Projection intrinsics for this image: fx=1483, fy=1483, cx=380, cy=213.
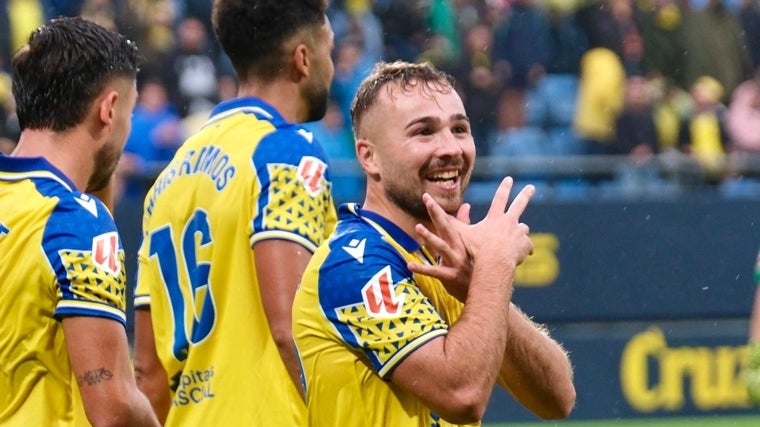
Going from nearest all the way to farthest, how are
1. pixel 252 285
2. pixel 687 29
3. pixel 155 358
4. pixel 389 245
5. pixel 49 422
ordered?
pixel 389 245 → pixel 49 422 → pixel 252 285 → pixel 155 358 → pixel 687 29

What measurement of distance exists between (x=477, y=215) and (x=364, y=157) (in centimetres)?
897

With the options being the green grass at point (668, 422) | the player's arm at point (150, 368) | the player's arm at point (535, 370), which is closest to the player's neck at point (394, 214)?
the player's arm at point (535, 370)

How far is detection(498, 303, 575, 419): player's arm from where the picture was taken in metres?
4.00

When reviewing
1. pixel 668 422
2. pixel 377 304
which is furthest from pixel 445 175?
pixel 668 422

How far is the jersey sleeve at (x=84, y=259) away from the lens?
402 centimetres

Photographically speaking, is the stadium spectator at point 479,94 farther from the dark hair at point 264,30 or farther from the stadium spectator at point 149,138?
the dark hair at point 264,30

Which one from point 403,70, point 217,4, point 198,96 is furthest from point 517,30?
point 403,70

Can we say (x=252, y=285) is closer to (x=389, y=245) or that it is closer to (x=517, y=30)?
(x=389, y=245)

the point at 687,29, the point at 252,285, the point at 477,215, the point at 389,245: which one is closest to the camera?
the point at 389,245

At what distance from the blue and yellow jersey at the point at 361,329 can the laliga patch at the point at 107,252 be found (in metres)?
0.59

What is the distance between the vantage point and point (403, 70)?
411cm

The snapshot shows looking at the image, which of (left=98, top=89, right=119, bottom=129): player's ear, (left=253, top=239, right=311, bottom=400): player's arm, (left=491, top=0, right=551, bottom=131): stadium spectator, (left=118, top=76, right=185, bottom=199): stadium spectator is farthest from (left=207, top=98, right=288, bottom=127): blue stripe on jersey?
(left=491, top=0, right=551, bottom=131): stadium spectator

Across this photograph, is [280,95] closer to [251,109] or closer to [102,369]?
[251,109]

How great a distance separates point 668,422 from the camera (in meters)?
13.6
